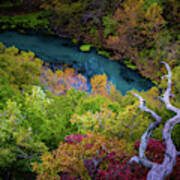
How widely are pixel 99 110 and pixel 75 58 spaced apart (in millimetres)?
17640

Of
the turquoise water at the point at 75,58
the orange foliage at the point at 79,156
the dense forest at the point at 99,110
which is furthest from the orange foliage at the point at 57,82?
the orange foliage at the point at 79,156

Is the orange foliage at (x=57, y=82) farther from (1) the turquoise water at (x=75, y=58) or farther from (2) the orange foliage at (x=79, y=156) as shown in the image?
(2) the orange foliage at (x=79, y=156)

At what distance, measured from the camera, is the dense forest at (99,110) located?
4453mm

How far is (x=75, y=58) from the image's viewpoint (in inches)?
1013

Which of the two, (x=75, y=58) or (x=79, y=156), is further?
(x=75, y=58)

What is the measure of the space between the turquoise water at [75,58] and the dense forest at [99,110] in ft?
3.74

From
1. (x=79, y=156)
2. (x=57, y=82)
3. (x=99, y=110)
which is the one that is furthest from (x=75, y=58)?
(x=79, y=156)

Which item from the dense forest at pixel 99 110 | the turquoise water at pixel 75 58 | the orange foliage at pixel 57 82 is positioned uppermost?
the dense forest at pixel 99 110

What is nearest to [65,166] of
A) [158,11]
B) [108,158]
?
[108,158]

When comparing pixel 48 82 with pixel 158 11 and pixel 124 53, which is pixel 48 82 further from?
pixel 158 11

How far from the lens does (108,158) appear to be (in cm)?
451

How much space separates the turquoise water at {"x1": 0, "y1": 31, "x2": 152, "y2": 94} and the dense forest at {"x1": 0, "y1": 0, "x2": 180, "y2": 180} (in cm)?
114

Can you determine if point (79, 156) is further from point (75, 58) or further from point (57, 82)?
point (75, 58)

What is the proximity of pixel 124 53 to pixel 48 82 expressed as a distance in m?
13.4
